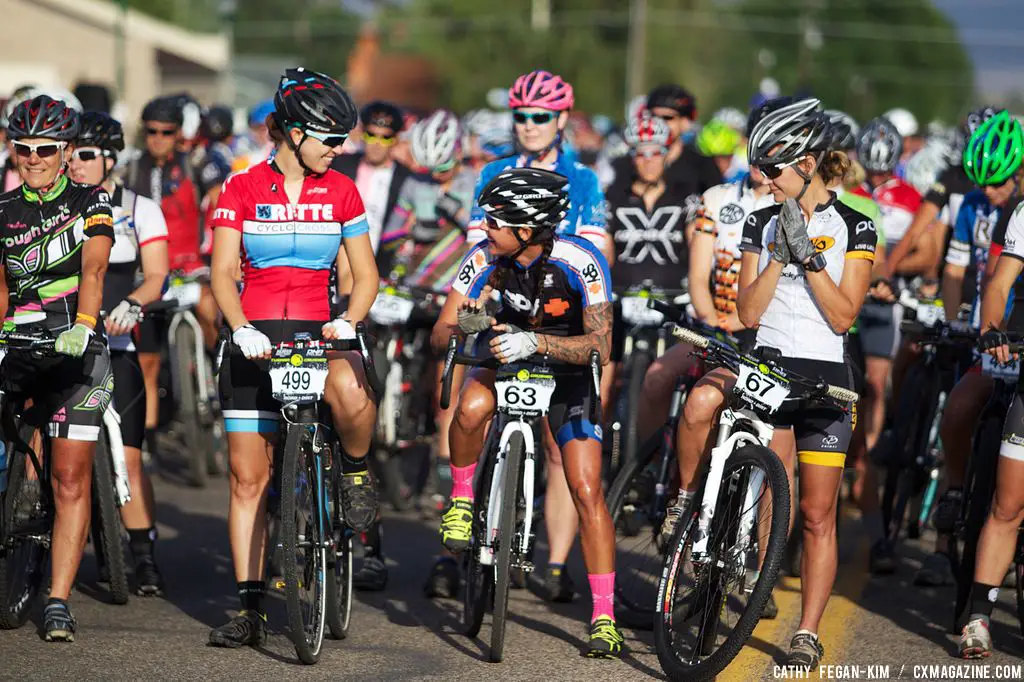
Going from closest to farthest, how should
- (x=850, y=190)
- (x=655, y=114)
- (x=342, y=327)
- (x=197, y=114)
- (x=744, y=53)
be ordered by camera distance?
(x=342, y=327)
(x=850, y=190)
(x=655, y=114)
(x=197, y=114)
(x=744, y=53)

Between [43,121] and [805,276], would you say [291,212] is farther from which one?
[805,276]

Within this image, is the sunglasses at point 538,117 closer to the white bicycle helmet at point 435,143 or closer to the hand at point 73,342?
the white bicycle helmet at point 435,143

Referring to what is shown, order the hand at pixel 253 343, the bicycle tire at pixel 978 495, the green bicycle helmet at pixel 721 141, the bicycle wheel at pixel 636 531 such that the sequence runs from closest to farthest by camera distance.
→ the hand at pixel 253 343 < the bicycle tire at pixel 978 495 < the bicycle wheel at pixel 636 531 < the green bicycle helmet at pixel 721 141

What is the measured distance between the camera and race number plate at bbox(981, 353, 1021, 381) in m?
7.80

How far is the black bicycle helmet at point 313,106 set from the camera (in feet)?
23.9

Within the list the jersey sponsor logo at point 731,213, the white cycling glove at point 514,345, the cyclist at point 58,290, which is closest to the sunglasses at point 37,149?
the cyclist at point 58,290

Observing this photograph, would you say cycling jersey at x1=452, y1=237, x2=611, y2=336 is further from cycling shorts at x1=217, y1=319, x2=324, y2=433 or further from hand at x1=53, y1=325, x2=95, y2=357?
hand at x1=53, y1=325, x2=95, y2=357

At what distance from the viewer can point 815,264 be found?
6867mm

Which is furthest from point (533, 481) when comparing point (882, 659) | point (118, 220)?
point (118, 220)

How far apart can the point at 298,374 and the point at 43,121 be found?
1.73 meters

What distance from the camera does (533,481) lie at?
720 centimetres

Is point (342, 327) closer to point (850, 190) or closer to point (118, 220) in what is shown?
point (118, 220)

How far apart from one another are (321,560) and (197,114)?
666 cm

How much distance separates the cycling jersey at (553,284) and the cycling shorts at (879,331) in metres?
4.71
